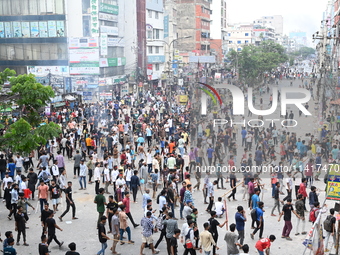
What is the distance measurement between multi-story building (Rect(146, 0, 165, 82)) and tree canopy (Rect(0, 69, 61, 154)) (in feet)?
160

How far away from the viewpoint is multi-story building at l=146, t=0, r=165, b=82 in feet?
211

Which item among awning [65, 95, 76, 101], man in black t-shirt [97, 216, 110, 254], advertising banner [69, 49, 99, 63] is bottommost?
man in black t-shirt [97, 216, 110, 254]

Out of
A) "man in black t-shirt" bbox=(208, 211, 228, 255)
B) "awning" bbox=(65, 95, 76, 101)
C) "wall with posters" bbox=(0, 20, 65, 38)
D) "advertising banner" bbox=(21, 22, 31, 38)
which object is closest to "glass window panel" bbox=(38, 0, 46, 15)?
"wall with posters" bbox=(0, 20, 65, 38)

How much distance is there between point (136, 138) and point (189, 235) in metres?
12.8

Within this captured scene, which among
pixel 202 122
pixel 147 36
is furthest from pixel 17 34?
pixel 202 122

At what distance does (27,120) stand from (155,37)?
55.5 metres

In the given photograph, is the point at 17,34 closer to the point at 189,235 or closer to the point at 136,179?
the point at 136,179

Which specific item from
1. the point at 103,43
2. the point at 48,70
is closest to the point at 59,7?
the point at 103,43

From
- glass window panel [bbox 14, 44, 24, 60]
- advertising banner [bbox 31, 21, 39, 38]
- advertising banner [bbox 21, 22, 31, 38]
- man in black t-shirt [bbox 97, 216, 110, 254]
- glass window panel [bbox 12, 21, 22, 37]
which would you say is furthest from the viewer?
glass window panel [bbox 14, 44, 24, 60]

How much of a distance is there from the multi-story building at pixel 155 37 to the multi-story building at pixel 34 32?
14091 millimetres

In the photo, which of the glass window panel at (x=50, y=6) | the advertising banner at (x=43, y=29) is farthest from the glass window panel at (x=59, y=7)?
the advertising banner at (x=43, y=29)

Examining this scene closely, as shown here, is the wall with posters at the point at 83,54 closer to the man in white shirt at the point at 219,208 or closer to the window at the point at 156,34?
the window at the point at 156,34

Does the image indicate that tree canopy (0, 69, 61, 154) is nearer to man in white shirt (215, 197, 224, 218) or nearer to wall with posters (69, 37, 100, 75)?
man in white shirt (215, 197, 224, 218)

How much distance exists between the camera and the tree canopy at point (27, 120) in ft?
39.4
